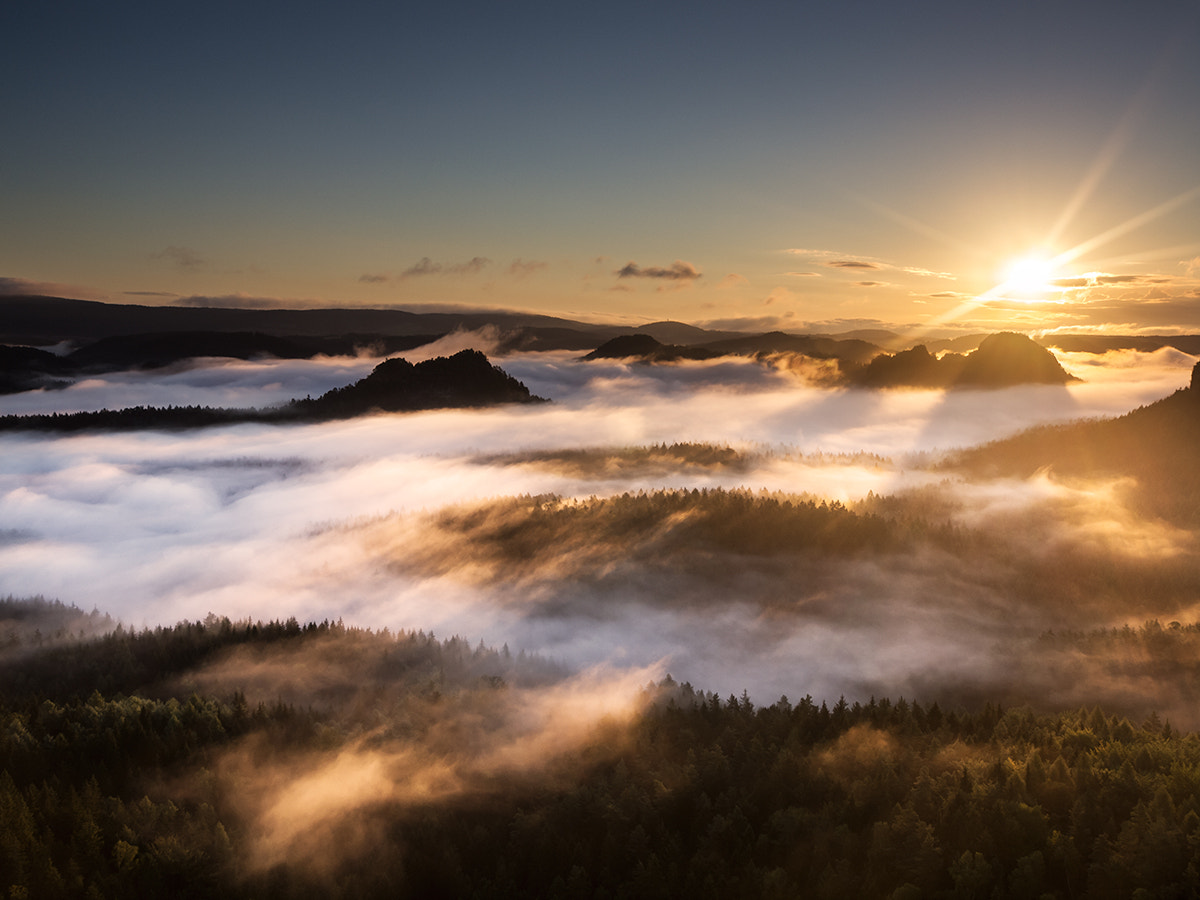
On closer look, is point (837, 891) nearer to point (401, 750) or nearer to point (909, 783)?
point (909, 783)

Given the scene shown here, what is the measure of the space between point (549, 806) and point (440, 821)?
21688 millimetres

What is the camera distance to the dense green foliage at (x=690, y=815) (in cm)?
8875

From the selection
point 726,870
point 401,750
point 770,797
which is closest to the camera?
point 726,870

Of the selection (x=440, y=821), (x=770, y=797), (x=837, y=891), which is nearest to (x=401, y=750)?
(x=440, y=821)

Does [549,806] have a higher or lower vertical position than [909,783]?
lower

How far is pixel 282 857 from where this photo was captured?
11681 centimetres

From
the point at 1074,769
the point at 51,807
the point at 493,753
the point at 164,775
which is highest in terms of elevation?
the point at 1074,769

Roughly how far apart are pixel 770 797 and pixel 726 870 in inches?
773

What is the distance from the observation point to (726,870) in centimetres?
9762

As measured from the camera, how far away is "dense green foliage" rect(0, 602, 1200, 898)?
8875 cm

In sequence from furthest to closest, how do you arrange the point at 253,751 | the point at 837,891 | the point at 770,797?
the point at 253,751 < the point at 770,797 < the point at 837,891

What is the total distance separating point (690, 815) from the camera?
375 feet

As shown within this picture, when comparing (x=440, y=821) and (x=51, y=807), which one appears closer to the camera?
(x=51, y=807)

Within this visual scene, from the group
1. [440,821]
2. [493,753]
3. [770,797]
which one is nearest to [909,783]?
[770,797]
